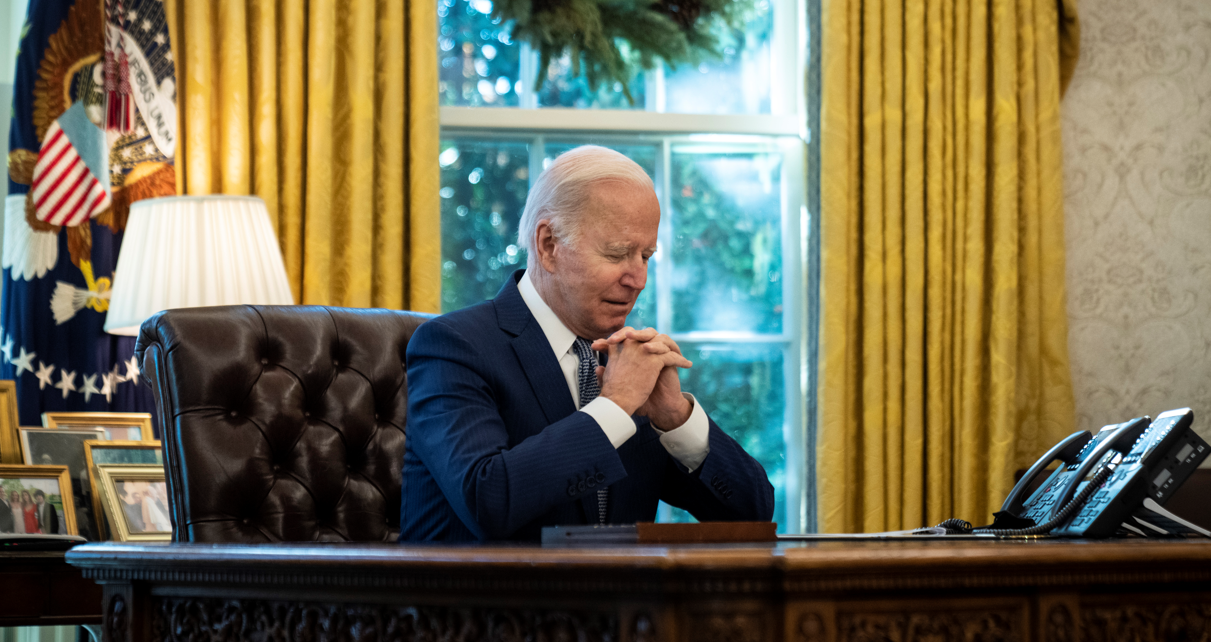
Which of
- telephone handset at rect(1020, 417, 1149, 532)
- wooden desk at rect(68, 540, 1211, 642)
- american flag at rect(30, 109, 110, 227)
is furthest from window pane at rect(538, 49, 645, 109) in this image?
wooden desk at rect(68, 540, 1211, 642)

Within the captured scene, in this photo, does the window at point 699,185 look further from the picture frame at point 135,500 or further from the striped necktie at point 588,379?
the striped necktie at point 588,379

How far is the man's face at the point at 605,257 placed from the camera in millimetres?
1662

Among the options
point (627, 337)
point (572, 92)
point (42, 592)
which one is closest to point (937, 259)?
point (572, 92)

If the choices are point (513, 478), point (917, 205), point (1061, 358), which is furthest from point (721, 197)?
point (513, 478)

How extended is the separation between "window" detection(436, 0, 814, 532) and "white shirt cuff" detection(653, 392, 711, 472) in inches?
77.5

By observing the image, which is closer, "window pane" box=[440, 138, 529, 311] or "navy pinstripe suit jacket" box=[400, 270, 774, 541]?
"navy pinstripe suit jacket" box=[400, 270, 774, 541]

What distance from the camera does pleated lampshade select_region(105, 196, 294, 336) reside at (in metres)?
2.51

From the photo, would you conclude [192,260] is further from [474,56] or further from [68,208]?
[474,56]

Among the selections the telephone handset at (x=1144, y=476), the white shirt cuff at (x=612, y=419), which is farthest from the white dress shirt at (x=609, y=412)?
the telephone handset at (x=1144, y=476)

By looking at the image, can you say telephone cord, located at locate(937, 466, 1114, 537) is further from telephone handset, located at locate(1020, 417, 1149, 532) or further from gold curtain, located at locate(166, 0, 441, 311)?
gold curtain, located at locate(166, 0, 441, 311)

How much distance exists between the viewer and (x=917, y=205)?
3363 millimetres

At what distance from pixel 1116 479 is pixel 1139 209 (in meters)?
2.76

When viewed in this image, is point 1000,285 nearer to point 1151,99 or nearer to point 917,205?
point 917,205

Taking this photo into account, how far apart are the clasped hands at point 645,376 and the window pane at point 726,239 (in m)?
2.10
